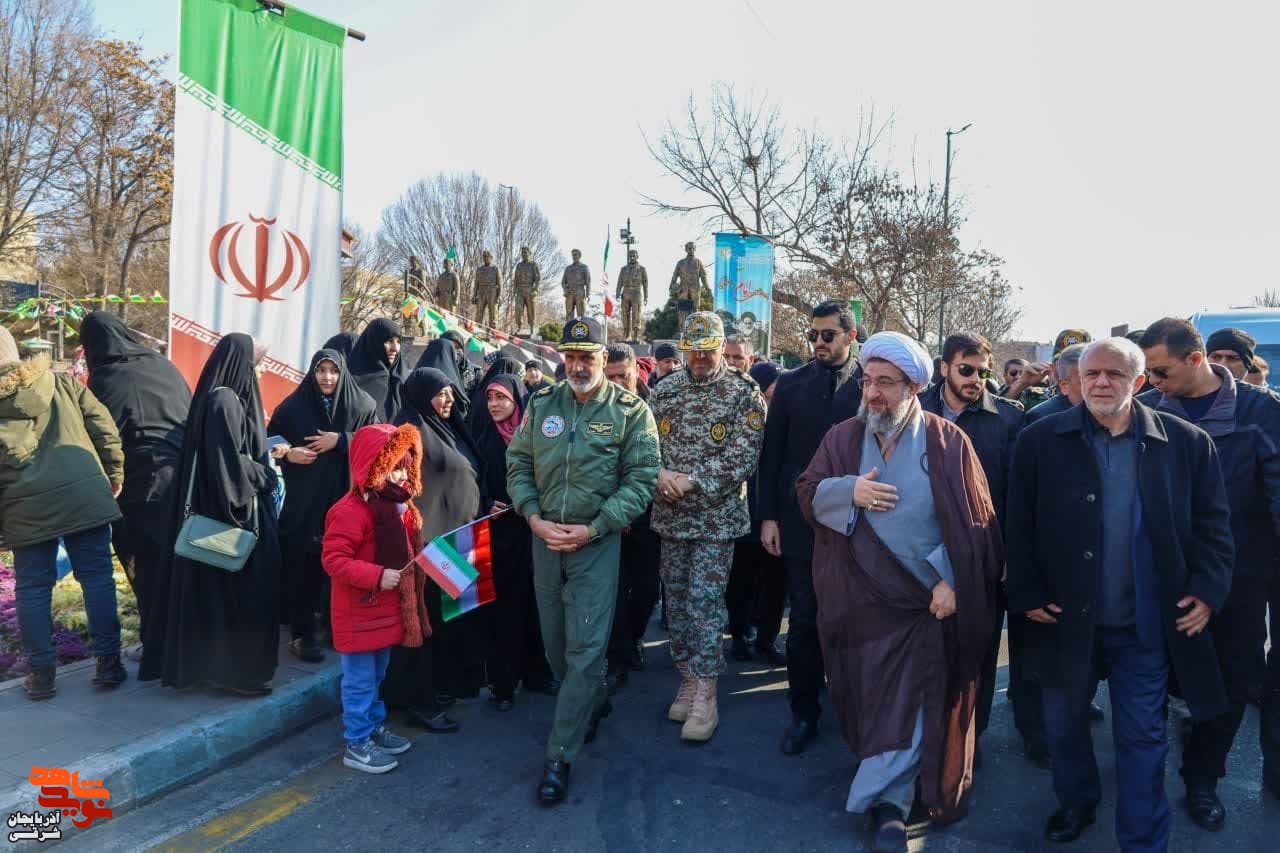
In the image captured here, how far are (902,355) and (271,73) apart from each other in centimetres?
463

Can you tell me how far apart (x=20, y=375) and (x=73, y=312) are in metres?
15.6

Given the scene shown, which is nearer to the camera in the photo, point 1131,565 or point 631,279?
point 1131,565

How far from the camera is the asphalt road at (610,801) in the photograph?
10.7 ft

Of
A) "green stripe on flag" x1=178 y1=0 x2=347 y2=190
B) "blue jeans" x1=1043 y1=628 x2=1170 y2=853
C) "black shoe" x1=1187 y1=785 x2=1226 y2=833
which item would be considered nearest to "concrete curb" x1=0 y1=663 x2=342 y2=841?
"green stripe on flag" x1=178 y1=0 x2=347 y2=190

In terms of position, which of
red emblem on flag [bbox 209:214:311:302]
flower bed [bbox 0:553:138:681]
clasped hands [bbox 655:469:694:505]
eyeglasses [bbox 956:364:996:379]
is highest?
red emblem on flag [bbox 209:214:311:302]

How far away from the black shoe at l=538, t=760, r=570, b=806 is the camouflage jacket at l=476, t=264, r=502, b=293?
81.3 feet

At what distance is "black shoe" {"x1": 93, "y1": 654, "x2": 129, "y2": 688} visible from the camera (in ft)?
14.3

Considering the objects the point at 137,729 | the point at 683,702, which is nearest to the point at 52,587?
the point at 137,729

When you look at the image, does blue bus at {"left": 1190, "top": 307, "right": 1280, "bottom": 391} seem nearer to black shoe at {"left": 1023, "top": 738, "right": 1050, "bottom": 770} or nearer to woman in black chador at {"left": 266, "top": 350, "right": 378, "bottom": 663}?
black shoe at {"left": 1023, "top": 738, "right": 1050, "bottom": 770}

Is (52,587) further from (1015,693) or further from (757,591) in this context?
(1015,693)

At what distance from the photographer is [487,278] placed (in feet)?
89.2

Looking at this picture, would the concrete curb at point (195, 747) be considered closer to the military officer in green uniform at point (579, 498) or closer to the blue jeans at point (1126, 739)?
the military officer in green uniform at point (579, 498)

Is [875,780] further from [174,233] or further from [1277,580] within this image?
[174,233]

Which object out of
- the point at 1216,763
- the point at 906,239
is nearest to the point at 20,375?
the point at 1216,763
